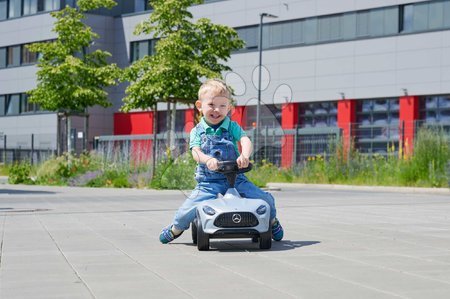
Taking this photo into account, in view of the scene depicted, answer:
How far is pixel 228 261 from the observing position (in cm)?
698

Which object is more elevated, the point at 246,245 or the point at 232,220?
the point at 232,220

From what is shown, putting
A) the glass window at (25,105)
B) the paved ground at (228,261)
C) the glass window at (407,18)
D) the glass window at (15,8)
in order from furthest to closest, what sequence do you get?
the glass window at (15,8)
the glass window at (25,105)
the glass window at (407,18)
the paved ground at (228,261)

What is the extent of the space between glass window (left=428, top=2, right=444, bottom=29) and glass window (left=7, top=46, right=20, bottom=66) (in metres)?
30.4

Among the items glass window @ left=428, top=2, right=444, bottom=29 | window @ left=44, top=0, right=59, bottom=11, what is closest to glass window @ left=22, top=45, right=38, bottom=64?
window @ left=44, top=0, right=59, bottom=11

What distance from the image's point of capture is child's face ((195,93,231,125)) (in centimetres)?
802

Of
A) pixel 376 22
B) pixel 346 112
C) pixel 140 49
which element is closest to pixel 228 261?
pixel 376 22

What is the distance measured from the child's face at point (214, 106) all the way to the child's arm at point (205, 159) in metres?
0.32

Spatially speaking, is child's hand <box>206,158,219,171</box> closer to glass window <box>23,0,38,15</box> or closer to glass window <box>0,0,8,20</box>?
glass window <box>23,0,38,15</box>

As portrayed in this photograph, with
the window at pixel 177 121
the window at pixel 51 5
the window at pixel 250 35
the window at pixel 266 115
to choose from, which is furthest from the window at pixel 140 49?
the window at pixel 266 115

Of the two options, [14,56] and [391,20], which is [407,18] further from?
[14,56]

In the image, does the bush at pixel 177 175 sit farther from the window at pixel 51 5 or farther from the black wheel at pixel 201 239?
the window at pixel 51 5

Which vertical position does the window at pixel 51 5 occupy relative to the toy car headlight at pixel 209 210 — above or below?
above

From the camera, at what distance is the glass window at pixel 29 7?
5978 centimetres

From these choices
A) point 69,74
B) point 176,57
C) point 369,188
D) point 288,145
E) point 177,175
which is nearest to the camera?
point 177,175
